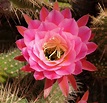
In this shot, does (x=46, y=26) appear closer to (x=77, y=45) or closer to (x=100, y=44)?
(x=77, y=45)

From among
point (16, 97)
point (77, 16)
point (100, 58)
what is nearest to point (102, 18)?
point (100, 58)

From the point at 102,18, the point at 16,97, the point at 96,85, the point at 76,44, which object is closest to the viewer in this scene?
the point at 76,44

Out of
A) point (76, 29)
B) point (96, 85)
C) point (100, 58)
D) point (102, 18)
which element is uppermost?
point (76, 29)

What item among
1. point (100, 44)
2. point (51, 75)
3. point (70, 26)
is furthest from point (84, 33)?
point (100, 44)

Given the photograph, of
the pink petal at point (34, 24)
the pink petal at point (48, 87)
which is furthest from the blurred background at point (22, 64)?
the pink petal at point (34, 24)

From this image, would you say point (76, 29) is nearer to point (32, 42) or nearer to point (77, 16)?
point (32, 42)

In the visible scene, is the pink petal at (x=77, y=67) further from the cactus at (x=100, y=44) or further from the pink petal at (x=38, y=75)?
the cactus at (x=100, y=44)
